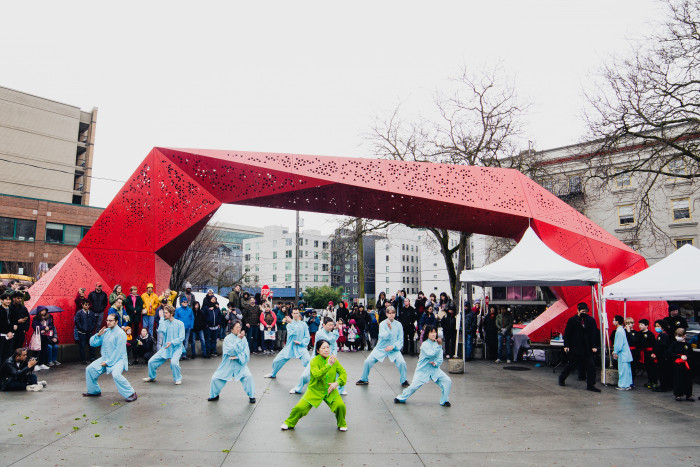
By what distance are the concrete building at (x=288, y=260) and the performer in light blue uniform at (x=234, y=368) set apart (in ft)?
246

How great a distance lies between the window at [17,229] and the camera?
33.8 meters

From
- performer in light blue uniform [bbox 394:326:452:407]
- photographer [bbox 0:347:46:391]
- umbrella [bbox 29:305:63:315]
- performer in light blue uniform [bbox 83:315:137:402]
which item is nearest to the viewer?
performer in light blue uniform [bbox 394:326:452:407]

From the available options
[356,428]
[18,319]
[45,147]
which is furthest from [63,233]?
[356,428]

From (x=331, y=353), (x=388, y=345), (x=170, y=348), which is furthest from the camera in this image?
(x=388, y=345)

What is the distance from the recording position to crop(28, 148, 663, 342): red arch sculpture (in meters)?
12.5

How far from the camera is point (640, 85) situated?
14984 millimetres

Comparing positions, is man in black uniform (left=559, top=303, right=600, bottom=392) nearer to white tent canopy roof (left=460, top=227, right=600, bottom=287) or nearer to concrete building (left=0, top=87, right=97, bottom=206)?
white tent canopy roof (left=460, top=227, right=600, bottom=287)

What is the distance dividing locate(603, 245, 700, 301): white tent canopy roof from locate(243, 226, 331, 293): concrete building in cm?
7260

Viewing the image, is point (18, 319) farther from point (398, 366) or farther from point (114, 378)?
point (398, 366)

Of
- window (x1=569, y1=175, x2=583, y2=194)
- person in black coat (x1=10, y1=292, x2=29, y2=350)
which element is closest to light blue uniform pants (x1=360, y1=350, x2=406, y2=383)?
person in black coat (x1=10, y1=292, x2=29, y2=350)

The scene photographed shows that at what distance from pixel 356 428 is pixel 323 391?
0.65 meters

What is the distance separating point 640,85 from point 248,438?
51.1 ft

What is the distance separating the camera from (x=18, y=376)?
324 inches

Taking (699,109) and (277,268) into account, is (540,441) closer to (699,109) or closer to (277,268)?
(699,109)
